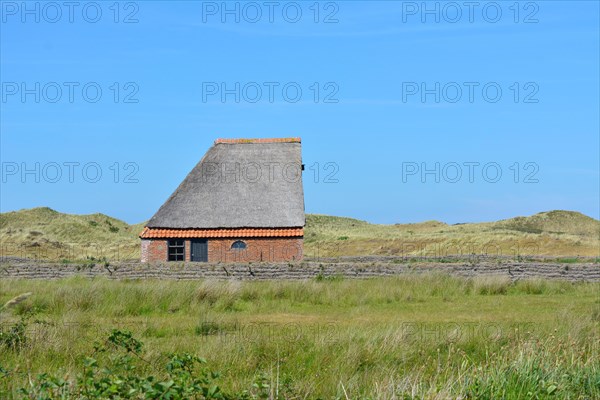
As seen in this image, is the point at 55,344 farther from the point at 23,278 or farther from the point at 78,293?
the point at 23,278

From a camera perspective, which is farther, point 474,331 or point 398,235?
point 398,235

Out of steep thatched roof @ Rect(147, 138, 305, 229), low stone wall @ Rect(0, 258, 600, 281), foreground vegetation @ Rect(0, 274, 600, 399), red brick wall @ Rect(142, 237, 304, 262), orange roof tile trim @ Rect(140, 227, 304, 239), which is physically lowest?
foreground vegetation @ Rect(0, 274, 600, 399)

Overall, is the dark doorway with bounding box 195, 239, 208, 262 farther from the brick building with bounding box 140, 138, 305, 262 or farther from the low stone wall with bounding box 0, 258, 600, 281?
the low stone wall with bounding box 0, 258, 600, 281

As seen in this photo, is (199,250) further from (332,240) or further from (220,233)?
(332,240)

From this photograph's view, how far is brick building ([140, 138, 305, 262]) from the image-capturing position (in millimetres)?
32188

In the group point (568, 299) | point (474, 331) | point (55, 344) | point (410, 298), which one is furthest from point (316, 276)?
point (55, 344)

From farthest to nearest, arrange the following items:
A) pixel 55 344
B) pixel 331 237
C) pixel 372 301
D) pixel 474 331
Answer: pixel 331 237
pixel 372 301
pixel 474 331
pixel 55 344

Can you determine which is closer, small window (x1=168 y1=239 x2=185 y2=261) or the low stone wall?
the low stone wall

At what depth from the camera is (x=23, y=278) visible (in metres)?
23.7

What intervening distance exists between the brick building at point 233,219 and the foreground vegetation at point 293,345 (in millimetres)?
11686

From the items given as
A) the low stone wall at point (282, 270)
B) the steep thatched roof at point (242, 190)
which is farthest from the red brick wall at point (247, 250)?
the low stone wall at point (282, 270)

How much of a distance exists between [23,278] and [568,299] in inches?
608

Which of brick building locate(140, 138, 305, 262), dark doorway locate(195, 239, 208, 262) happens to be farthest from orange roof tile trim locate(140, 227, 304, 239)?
dark doorway locate(195, 239, 208, 262)

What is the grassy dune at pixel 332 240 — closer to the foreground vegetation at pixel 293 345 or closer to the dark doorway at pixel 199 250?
the dark doorway at pixel 199 250
